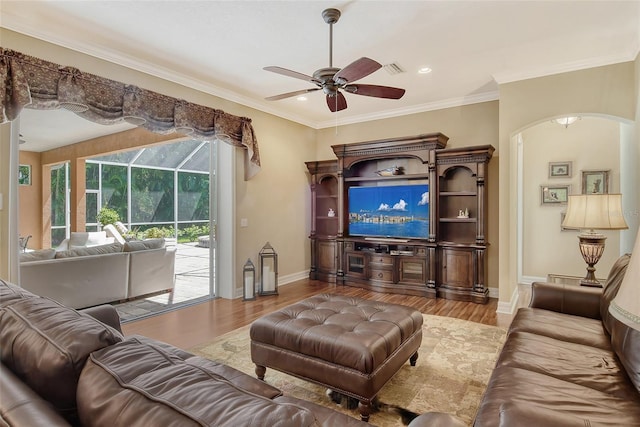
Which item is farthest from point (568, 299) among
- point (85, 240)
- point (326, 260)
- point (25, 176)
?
point (25, 176)

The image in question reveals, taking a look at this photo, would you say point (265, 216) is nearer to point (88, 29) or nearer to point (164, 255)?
point (164, 255)

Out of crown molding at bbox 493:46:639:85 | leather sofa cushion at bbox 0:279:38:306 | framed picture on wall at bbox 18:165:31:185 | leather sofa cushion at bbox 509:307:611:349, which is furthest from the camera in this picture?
framed picture on wall at bbox 18:165:31:185

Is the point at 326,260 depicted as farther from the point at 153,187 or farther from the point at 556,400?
the point at 556,400

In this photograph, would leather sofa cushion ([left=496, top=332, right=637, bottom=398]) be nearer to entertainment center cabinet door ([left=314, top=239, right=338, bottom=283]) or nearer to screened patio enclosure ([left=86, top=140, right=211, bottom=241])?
entertainment center cabinet door ([left=314, top=239, right=338, bottom=283])

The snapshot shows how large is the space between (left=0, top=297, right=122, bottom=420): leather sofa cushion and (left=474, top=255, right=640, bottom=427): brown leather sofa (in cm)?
125

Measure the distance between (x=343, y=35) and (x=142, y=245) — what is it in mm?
3663

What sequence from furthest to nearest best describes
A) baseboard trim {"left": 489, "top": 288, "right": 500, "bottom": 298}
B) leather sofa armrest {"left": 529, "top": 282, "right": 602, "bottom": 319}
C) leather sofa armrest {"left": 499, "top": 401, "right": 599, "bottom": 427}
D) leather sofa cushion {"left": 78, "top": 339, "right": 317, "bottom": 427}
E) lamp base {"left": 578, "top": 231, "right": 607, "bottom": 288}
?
1. baseboard trim {"left": 489, "top": 288, "right": 500, "bottom": 298}
2. lamp base {"left": 578, "top": 231, "right": 607, "bottom": 288}
3. leather sofa armrest {"left": 529, "top": 282, "right": 602, "bottom": 319}
4. leather sofa armrest {"left": 499, "top": 401, "right": 599, "bottom": 427}
5. leather sofa cushion {"left": 78, "top": 339, "right": 317, "bottom": 427}

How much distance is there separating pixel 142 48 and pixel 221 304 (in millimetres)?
3026

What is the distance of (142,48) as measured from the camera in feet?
11.0

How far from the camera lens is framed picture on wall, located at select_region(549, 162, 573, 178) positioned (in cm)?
522

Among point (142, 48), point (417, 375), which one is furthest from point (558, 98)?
point (142, 48)

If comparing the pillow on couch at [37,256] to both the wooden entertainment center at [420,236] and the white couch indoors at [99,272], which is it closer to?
the white couch indoors at [99,272]

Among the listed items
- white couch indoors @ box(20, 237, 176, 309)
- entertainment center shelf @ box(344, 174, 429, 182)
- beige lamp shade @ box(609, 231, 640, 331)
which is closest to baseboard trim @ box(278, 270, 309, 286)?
white couch indoors @ box(20, 237, 176, 309)

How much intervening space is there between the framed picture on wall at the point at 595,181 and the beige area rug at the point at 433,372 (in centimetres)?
311
